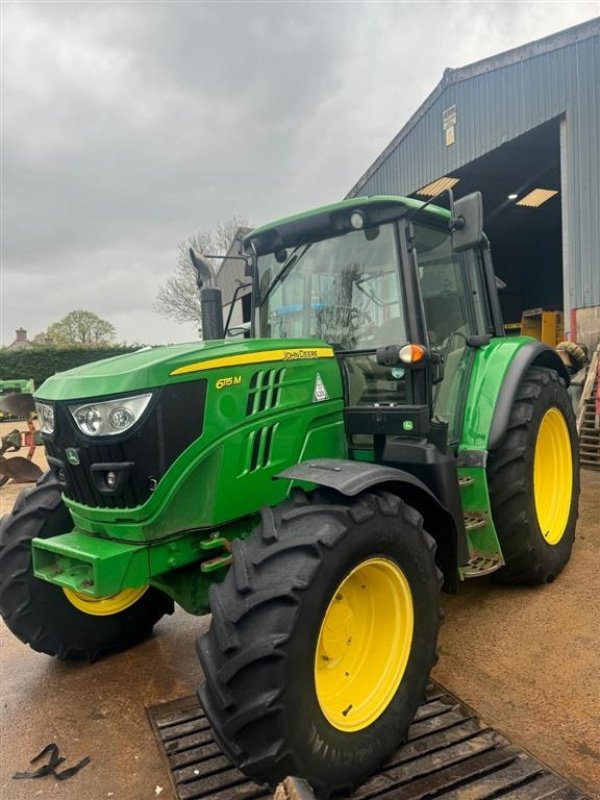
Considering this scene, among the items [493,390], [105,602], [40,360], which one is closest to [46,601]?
[105,602]

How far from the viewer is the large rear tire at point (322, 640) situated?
5.90 feet

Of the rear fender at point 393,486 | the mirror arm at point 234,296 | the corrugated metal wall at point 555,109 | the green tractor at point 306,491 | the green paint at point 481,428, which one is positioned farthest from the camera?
the corrugated metal wall at point 555,109

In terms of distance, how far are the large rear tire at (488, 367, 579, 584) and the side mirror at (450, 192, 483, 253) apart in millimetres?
1205

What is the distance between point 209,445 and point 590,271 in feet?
23.3

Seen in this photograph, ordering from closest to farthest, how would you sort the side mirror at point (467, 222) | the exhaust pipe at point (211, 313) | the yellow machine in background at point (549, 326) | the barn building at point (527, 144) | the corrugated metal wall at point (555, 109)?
the side mirror at point (467, 222) < the exhaust pipe at point (211, 313) < the corrugated metal wall at point (555, 109) < the barn building at point (527, 144) < the yellow machine in background at point (549, 326)

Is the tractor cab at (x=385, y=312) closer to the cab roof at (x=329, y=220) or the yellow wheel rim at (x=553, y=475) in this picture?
the cab roof at (x=329, y=220)

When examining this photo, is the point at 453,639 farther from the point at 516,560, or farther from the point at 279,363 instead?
the point at 279,363

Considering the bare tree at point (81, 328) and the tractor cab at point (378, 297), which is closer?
the tractor cab at point (378, 297)

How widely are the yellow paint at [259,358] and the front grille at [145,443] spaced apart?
62mm

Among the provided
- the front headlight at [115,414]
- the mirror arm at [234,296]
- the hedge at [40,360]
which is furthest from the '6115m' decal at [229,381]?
the hedge at [40,360]

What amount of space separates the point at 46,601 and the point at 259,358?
161 centimetres

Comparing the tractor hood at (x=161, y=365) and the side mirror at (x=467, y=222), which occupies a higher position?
the side mirror at (x=467, y=222)

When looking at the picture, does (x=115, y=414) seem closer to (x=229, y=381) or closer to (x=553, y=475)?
(x=229, y=381)

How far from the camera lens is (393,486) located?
253cm
